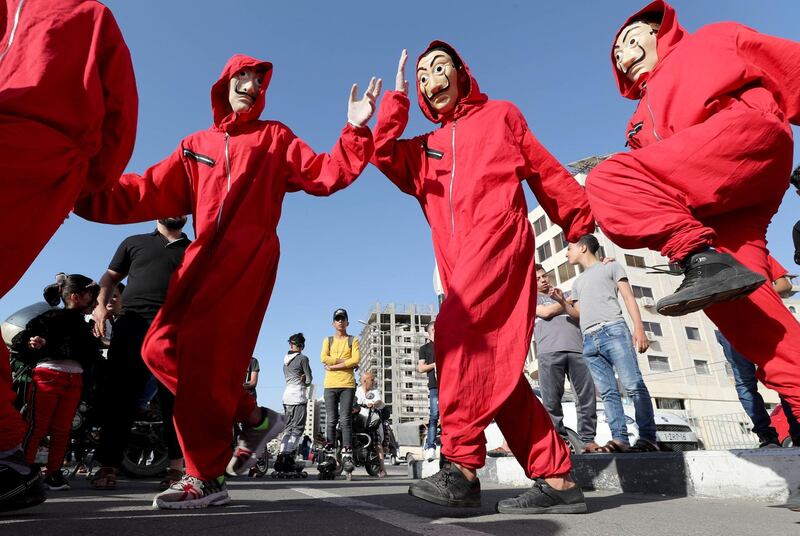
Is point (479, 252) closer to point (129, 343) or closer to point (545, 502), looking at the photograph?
point (545, 502)

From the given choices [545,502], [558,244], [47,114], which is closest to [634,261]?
[558,244]

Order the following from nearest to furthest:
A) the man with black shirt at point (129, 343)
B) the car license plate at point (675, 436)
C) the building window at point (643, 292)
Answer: the man with black shirt at point (129, 343)
the car license plate at point (675, 436)
the building window at point (643, 292)

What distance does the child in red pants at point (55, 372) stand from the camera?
4164 mm

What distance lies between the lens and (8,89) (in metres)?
1.69

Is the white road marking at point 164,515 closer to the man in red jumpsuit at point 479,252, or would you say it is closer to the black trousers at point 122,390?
the man in red jumpsuit at point 479,252

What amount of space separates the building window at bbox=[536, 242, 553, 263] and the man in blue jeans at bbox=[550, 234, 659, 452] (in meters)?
44.5

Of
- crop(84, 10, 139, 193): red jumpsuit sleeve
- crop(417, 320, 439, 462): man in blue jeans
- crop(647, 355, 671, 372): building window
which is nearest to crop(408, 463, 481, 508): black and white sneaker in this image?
crop(84, 10, 139, 193): red jumpsuit sleeve

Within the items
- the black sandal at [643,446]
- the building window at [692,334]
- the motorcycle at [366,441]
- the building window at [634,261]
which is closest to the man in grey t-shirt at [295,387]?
the motorcycle at [366,441]

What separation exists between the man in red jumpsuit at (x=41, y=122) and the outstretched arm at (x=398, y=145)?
3.93 ft

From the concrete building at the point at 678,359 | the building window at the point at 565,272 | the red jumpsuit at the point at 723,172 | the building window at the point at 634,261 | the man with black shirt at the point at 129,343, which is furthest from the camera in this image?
the building window at the point at 565,272

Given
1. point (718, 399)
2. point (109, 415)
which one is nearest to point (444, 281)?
point (109, 415)

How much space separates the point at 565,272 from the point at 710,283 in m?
46.0

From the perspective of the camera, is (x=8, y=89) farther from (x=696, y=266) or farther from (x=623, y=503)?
(x=623, y=503)

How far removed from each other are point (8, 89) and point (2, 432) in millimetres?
1170
